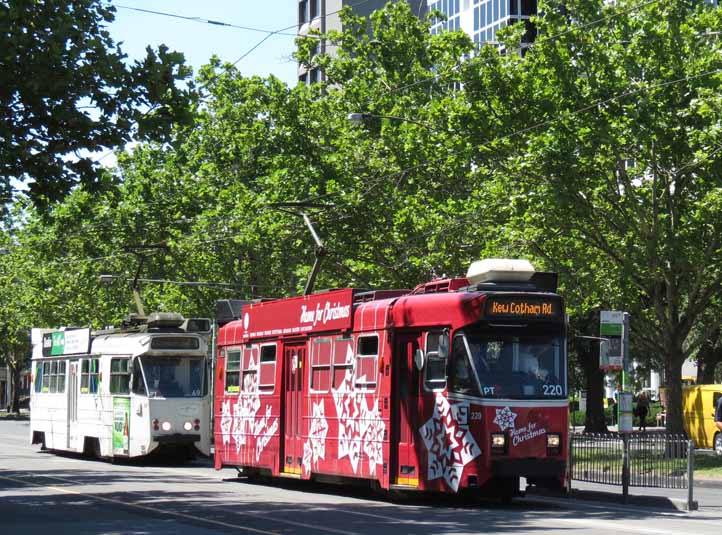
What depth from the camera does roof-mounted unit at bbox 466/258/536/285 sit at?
65.2 feet

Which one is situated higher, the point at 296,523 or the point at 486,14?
the point at 486,14

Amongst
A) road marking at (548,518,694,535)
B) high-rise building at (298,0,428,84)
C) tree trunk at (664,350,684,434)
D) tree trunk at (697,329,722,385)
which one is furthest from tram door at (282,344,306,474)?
high-rise building at (298,0,428,84)

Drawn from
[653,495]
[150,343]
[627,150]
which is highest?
[627,150]

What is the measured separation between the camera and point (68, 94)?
1844cm

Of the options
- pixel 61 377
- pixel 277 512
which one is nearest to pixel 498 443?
pixel 277 512

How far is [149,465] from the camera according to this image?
3372 centimetres

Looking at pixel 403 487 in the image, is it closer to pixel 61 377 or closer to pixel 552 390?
pixel 552 390

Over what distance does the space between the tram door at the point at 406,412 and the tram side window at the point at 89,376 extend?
15674 millimetres

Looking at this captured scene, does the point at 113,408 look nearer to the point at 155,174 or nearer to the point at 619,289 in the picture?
the point at 619,289

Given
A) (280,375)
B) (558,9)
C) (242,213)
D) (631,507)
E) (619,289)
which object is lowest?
(631,507)

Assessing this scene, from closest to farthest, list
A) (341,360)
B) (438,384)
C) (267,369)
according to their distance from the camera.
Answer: (438,384)
(341,360)
(267,369)

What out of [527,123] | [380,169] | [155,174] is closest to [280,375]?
[527,123]

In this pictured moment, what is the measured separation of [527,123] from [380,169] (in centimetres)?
922

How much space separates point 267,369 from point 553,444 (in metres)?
7.27
